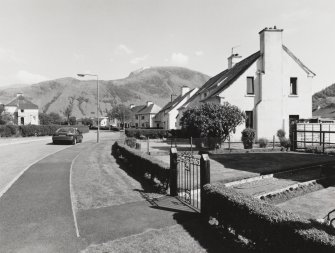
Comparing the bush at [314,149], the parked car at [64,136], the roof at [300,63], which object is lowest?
the bush at [314,149]

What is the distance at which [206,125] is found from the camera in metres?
21.1

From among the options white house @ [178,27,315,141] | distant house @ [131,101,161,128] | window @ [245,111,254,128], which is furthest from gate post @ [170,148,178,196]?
distant house @ [131,101,161,128]

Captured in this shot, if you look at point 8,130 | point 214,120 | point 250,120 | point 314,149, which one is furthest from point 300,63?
point 8,130

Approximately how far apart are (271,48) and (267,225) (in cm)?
2699

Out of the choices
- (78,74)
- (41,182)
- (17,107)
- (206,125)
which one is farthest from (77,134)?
(17,107)

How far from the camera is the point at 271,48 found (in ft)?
93.6

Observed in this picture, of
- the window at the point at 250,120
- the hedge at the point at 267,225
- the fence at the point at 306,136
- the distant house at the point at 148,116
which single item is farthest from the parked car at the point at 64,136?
the distant house at the point at 148,116

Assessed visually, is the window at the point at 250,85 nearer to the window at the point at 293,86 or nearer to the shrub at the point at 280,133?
the window at the point at 293,86

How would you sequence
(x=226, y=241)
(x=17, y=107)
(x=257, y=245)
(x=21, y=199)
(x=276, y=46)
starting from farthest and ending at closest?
1. (x=17, y=107)
2. (x=276, y=46)
3. (x=21, y=199)
4. (x=226, y=241)
5. (x=257, y=245)

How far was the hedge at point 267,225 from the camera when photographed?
4023 mm

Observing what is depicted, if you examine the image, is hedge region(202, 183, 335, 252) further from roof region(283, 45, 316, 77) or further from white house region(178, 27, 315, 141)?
roof region(283, 45, 316, 77)

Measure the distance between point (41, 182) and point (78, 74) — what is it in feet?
67.9

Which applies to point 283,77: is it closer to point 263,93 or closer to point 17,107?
point 263,93

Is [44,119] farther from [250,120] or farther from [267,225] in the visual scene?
[267,225]
